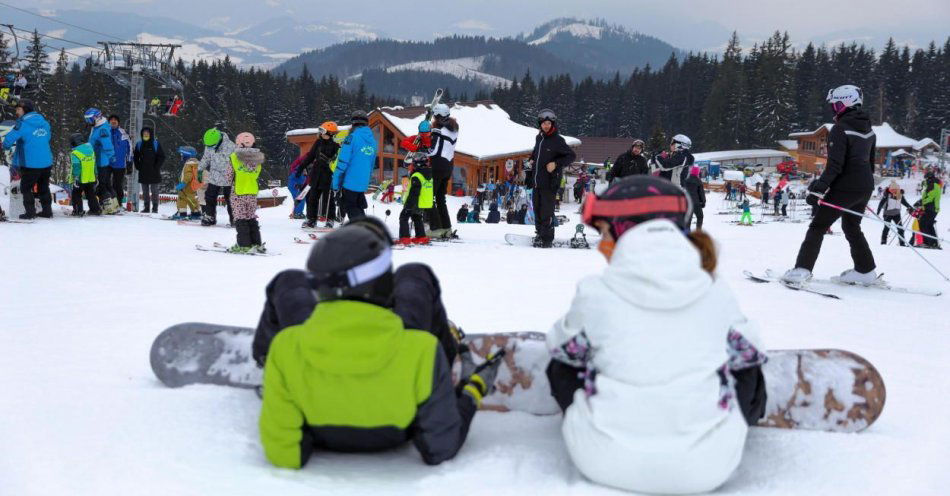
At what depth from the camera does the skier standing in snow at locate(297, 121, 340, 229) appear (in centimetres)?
1084

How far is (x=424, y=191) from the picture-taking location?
9531mm

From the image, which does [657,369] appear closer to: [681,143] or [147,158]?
[681,143]

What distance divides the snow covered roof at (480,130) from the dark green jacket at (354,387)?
3324 cm

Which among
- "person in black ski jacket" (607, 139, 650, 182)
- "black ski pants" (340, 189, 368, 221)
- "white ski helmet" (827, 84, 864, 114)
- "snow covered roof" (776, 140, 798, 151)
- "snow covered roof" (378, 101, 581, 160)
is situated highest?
"snow covered roof" (776, 140, 798, 151)

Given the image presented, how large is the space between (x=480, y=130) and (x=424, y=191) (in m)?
31.7

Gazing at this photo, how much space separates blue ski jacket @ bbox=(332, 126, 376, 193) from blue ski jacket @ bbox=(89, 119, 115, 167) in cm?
484

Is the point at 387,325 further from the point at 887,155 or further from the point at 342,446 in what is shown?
the point at 887,155

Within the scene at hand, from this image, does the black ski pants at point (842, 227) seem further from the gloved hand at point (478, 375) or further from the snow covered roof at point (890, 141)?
the snow covered roof at point (890, 141)

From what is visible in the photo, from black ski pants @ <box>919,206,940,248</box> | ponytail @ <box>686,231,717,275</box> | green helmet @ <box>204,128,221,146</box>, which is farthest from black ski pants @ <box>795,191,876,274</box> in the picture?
black ski pants @ <box>919,206,940,248</box>

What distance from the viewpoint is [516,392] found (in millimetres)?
3240

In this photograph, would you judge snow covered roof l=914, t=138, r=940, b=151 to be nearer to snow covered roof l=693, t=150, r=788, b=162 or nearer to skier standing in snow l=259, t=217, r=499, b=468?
snow covered roof l=693, t=150, r=788, b=162

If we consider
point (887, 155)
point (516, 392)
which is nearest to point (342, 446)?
point (516, 392)

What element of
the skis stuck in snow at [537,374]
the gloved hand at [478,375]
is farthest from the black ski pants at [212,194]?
the gloved hand at [478,375]

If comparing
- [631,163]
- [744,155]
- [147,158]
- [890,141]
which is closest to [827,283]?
[631,163]
